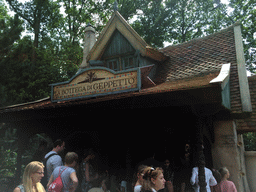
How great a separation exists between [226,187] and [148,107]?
109 inches

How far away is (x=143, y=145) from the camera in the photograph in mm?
7852

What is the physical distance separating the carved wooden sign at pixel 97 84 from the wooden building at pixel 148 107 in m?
0.03

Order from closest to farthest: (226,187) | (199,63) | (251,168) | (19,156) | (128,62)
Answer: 1. (226,187)
2. (19,156)
3. (199,63)
4. (251,168)
5. (128,62)

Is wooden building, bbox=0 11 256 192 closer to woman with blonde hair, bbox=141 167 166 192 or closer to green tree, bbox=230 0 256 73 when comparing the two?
woman with blonde hair, bbox=141 167 166 192

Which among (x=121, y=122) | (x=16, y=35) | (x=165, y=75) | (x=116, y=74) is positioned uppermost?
(x=16, y=35)

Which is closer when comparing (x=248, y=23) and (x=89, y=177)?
(x=89, y=177)

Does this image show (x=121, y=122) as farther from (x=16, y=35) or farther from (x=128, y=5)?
(x=128, y=5)

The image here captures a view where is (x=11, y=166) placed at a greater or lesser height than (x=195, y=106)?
lesser

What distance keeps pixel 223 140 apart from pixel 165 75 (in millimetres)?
3206

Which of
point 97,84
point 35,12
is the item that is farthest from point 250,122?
point 35,12

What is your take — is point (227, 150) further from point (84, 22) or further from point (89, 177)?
point (84, 22)

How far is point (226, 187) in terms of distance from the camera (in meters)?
5.75

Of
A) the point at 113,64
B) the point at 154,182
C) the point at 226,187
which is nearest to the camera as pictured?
the point at 154,182

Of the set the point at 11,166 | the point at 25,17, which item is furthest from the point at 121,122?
the point at 25,17
